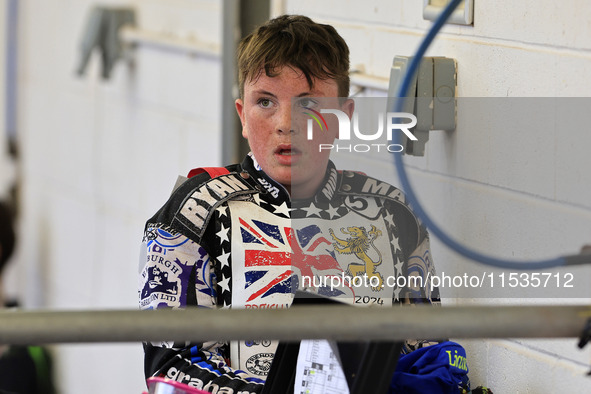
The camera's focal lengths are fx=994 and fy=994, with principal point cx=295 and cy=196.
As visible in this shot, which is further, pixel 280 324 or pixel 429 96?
pixel 429 96

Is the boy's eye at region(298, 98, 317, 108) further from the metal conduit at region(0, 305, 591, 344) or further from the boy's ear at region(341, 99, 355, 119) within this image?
the metal conduit at region(0, 305, 591, 344)

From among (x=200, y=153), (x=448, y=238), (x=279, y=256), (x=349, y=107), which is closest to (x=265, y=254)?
(x=279, y=256)

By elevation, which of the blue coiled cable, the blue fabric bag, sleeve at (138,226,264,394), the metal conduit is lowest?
the blue fabric bag

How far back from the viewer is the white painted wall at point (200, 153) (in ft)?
4.28

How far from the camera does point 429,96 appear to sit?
1.46m

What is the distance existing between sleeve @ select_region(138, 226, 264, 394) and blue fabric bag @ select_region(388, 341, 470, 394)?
177 mm

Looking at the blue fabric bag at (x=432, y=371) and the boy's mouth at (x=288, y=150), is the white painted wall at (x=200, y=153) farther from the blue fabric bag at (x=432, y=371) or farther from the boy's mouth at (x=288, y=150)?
the boy's mouth at (x=288, y=150)

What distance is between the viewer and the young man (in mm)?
1236

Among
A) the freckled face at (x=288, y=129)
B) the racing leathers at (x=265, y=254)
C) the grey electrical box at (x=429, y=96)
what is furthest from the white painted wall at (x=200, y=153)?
the freckled face at (x=288, y=129)

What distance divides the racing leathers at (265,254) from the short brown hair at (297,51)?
0.43 feet

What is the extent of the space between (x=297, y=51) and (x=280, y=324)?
0.62 meters

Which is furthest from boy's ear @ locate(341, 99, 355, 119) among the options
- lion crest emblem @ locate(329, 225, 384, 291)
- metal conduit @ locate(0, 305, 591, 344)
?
metal conduit @ locate(0, 305, 591, 344)

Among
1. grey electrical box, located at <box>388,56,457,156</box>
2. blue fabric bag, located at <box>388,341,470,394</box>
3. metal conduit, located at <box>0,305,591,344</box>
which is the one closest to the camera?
metal conduit, located at <box>0,305,591,344</box>

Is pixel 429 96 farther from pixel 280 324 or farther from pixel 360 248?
pixel 280 324
